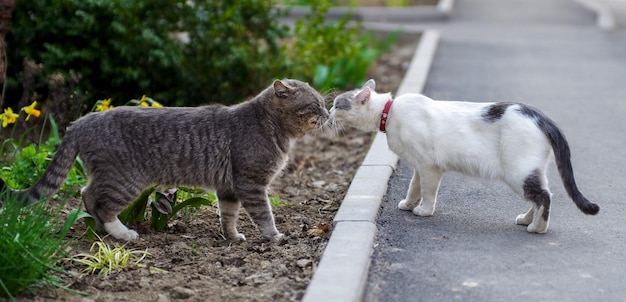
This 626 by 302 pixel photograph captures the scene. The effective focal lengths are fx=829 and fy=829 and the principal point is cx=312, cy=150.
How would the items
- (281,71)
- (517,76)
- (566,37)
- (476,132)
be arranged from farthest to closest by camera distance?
(566,37) → (517,76) → (281,71) → (476,132)

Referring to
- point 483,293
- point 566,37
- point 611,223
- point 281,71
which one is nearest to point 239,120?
point 483,293

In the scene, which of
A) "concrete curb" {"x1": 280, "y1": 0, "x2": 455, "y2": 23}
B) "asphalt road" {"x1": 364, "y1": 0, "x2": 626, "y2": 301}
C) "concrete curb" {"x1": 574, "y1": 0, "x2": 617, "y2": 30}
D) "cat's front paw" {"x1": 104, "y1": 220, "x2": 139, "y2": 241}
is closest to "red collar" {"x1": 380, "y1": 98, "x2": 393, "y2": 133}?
"asphalt road" {"x1": 364, "y1": 0, "x2": 626, "y2": 301}

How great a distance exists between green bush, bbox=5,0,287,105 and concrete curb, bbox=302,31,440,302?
2128 millimetres

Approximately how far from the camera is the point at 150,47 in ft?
25.9

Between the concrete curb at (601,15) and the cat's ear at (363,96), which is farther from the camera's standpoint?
the concrete curb at (601,15)

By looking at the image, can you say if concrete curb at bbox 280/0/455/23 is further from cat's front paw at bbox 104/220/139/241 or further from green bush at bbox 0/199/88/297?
green bush at bbox 0/199/88/297

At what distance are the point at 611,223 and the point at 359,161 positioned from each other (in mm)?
2522

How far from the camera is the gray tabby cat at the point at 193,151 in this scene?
4828 millimetres

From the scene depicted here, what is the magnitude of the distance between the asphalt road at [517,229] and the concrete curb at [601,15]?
690 cm

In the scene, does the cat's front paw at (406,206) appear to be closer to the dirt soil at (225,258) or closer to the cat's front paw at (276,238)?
the dirt soil at (225,258)

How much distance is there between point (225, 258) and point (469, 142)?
5.35 ft

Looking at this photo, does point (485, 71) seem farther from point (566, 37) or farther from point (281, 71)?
point (566, 37)

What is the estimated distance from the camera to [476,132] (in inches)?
199

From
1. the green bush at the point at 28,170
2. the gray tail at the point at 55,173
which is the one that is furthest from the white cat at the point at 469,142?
the green bush at the point at 28,170
